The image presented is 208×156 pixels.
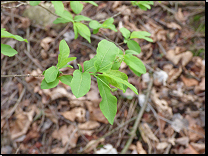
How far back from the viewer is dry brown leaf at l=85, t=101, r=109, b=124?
225 centimetres

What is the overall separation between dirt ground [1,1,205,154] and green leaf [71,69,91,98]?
1497 millimetres

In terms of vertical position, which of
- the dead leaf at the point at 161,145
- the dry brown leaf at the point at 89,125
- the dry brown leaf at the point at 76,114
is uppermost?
the dry brown leaf at the point at 76,114

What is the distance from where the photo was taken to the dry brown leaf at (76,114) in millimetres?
2264

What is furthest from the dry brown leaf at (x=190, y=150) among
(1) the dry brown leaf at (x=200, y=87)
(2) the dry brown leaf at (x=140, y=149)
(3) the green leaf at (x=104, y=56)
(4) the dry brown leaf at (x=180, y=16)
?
(4) the dry brown leaf at (x=180, y=16)

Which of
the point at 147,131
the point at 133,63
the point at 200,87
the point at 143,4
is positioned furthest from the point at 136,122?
the point at 143,4

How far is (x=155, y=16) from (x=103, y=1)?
1.12m

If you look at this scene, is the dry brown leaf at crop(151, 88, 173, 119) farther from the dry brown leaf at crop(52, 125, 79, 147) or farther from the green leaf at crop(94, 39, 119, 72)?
the green leaf at crop(94, 39, 119, 72)

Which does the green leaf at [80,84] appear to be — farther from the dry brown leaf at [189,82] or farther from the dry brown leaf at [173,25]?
the dry brown leaf at [173,25]

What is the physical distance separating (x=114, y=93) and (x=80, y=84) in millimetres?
1575

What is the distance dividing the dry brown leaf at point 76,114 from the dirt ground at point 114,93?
0.05 feet

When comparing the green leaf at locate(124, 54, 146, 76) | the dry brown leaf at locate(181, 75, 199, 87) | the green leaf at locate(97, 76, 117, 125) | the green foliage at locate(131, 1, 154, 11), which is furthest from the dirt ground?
the green leaf at locate(97, 76, 117, 125)

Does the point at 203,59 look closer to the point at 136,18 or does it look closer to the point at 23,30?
the point at 136,18

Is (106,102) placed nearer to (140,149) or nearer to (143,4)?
(143,4)

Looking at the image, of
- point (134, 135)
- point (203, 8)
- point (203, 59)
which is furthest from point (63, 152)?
point (203, 8)
